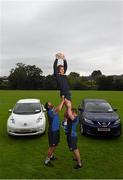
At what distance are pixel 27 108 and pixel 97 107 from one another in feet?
10.8

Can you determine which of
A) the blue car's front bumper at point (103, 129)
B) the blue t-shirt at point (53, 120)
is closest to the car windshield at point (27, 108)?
the blue car's front bumper at point (103, 129)

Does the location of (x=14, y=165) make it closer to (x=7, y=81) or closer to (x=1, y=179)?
(x=1, y=179)

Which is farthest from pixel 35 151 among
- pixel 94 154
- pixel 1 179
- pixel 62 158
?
pixel 1 179

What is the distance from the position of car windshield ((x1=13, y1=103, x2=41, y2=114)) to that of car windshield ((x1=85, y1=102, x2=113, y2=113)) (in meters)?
2.32

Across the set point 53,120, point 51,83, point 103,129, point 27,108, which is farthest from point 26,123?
point 51,83

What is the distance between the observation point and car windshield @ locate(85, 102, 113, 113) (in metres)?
13.8

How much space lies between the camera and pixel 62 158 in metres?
9.95

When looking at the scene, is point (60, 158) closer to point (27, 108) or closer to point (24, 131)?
point (24, 131)

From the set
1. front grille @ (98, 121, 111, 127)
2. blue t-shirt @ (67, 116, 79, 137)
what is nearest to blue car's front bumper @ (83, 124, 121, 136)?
front grille @ (98, 121, 111, 127)

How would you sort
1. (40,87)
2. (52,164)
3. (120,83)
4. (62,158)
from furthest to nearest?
(40,87) < (120,83) < (62,158) < (52,164)

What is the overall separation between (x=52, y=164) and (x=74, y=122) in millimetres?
1664

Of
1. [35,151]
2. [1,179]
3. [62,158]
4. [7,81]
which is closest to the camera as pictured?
[1,179]

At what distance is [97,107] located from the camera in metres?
14.2

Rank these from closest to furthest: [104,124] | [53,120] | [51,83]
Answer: [53,120] → [104,124] → [51,83]
